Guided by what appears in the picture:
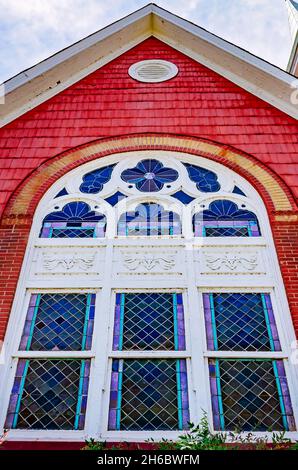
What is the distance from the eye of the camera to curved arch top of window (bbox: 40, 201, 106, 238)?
7.17 metres

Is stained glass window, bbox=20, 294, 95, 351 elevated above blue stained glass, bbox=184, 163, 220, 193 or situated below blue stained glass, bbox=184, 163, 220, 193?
below

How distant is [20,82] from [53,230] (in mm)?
3245

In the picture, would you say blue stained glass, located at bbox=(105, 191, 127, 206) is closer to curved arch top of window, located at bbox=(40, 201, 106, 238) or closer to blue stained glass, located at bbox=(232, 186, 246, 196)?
curved arch top of window, located at bbox=(40, 201, 106, 238)

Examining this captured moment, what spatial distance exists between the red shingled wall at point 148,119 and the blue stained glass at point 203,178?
633 mm

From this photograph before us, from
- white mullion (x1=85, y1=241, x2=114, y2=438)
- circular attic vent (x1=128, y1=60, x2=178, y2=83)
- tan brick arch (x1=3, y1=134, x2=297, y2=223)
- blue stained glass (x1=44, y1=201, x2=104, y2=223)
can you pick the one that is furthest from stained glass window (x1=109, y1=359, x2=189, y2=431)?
circular attic vent (x1=128, y1=60, x2=178, y2=83)

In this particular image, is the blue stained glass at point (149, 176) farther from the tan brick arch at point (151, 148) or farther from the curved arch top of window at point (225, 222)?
the curved arch top of window at point (225, 222)

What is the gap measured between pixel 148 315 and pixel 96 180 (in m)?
3.03

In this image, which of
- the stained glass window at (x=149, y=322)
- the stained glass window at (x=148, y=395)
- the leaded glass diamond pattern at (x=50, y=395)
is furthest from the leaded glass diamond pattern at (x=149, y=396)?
the leaded glass diamond pattern at (x=50, y=395)

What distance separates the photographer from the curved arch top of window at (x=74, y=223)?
7.17 m

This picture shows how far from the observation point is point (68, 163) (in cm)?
812

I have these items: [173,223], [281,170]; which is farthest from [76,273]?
[281,170]

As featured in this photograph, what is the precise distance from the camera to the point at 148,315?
6.06 m

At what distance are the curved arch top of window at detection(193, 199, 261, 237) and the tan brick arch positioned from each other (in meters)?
0.38

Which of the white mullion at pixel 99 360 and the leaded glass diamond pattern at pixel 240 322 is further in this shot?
the leaded glass diamond pattern at pixel 240 322
